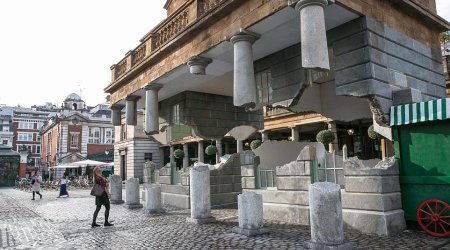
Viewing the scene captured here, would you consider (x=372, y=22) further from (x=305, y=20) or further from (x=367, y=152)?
(x=367, y=152)

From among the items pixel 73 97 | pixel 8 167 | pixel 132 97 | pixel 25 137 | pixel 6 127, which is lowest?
pixel 8 167

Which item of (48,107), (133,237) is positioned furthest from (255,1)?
(48,107)

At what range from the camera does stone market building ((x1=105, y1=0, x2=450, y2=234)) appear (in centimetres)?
829

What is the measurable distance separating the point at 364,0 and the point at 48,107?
344 feet

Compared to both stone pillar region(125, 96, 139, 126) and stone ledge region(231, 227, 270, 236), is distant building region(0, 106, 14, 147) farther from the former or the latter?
stone ledge region(231, 227, 270, 236)

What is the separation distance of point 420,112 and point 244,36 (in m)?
4.94

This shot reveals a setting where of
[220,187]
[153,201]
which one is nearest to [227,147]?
[220,187]

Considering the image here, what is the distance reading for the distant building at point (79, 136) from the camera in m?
58.1

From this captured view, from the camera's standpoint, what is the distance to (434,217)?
7277mm

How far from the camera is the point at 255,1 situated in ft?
29.6

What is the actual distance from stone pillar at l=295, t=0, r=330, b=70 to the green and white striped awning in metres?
2.32

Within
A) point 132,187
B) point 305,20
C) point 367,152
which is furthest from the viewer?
point 367,152

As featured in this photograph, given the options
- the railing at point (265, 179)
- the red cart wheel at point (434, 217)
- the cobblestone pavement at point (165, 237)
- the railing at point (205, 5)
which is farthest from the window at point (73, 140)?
the red cart wheel at point (434, 217)

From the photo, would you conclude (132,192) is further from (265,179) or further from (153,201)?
(265,179)
